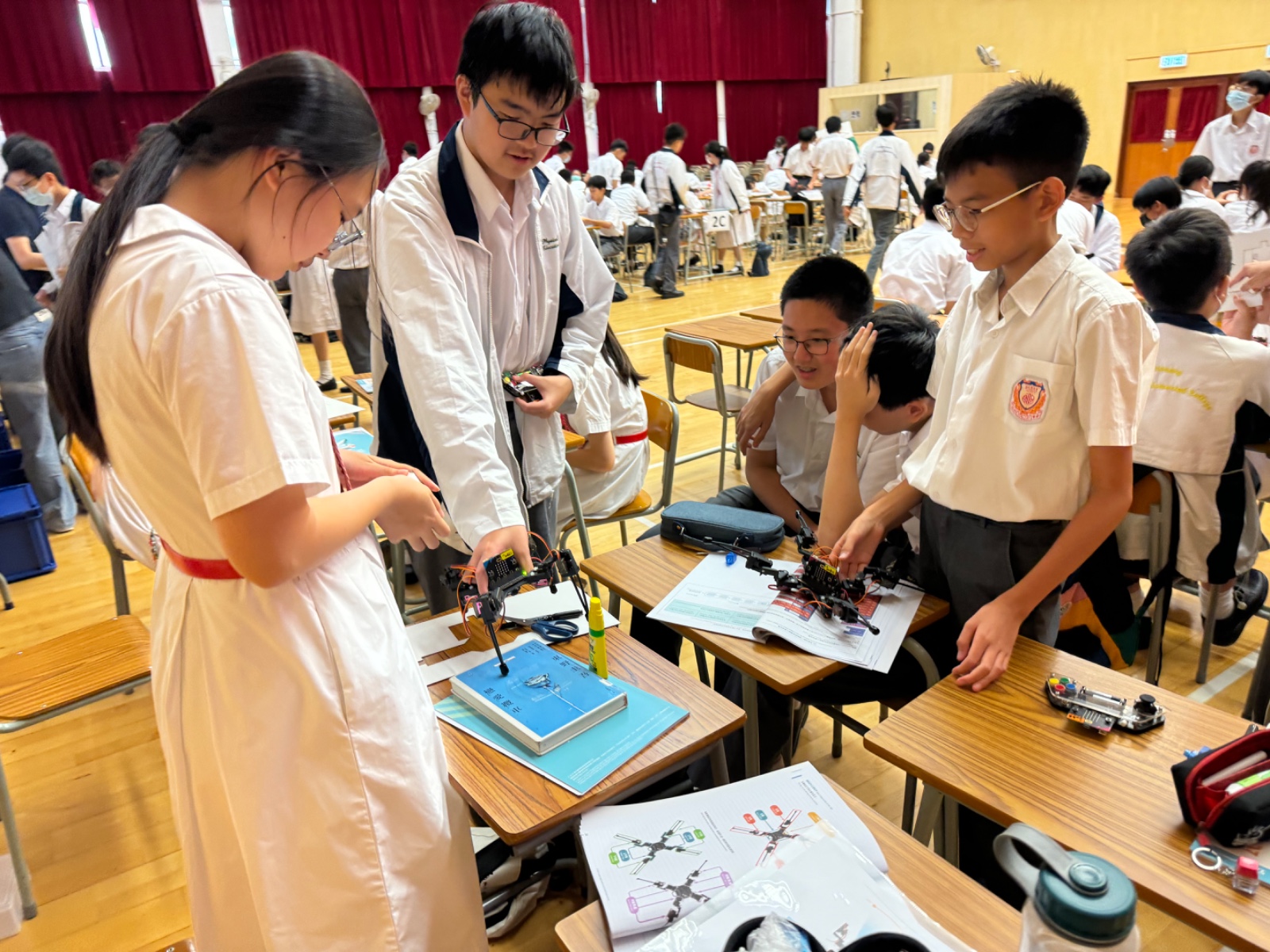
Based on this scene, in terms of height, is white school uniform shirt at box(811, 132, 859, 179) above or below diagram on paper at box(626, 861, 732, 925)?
above

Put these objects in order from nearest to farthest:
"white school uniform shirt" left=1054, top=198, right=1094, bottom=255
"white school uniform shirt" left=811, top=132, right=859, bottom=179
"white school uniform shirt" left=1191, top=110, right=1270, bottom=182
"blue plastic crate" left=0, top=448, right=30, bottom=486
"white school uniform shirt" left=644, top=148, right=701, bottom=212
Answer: "blue plastic crate" left=0, top=448, right=30, bottom=486, "white school uniform shirt" left=1054, top=198, right=1094, bottom=255, "white school uniform shirt" left=1191, top=110, right=1270, bottom=182, "white school uniform shirt" left=644, top=148, right=701, bottom=212, "white school uniform shirt" left=811, top=132, right=859, bottom=179

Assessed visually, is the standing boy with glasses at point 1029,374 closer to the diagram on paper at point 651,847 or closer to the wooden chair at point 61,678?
the diagram on paper at point 651,847

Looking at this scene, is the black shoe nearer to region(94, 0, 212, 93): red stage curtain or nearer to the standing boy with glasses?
the standing boy with glasses

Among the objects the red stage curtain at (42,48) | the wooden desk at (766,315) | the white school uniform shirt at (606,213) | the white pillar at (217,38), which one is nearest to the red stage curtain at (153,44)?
the white pillar at (217,38)

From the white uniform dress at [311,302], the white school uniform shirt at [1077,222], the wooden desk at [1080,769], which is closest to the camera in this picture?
the wooden desk at [1080,769]

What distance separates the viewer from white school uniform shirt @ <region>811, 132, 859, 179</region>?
9.09 metres

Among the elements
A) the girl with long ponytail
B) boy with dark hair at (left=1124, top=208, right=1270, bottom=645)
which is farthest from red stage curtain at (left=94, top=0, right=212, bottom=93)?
the girl with long ponytail

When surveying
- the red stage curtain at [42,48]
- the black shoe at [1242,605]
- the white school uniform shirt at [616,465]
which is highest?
the red stage curtain at [42,48]

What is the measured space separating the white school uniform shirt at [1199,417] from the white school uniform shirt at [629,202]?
23.8 feet

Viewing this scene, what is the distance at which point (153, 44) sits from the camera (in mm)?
9727

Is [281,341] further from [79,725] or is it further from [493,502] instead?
[79,725]

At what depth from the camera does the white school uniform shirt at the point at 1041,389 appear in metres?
1.19

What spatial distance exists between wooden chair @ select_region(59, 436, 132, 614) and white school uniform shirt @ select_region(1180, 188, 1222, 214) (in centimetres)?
459

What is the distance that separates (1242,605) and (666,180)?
7.29 metres
